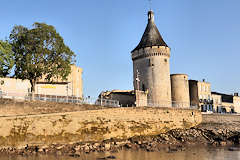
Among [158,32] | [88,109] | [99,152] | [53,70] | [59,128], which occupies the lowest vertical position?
[99,152]

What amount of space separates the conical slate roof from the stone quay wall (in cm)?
1644

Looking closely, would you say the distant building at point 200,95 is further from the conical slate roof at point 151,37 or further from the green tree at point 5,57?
the green tree at point 5,57

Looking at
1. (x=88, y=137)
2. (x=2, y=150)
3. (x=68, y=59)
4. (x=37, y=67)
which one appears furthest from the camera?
(x=68, y=59)

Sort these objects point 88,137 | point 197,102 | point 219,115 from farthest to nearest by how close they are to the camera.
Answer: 1. point 197,102
2. point 219,115
3. point 88,137

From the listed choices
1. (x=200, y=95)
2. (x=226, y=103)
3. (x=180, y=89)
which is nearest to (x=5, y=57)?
(x=180, y=89)

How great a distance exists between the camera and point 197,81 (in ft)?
193

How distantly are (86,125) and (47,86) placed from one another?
15677 millimetres

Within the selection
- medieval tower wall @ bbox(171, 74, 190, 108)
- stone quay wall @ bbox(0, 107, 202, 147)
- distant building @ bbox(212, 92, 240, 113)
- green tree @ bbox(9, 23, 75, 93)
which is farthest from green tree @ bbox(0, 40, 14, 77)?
distant building @ bbox(212, 92, 240, 113)

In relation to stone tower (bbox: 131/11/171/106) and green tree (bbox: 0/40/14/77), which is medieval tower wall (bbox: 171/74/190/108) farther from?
green tree (bbox: 0/40/14/77)

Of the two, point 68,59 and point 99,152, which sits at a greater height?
point 68,59

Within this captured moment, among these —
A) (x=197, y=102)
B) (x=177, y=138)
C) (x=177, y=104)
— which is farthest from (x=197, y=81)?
(x=177, y=138)

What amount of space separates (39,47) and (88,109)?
931 centimetres

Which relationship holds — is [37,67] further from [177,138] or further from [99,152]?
[177,138]

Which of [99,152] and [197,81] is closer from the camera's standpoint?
[99,152]
